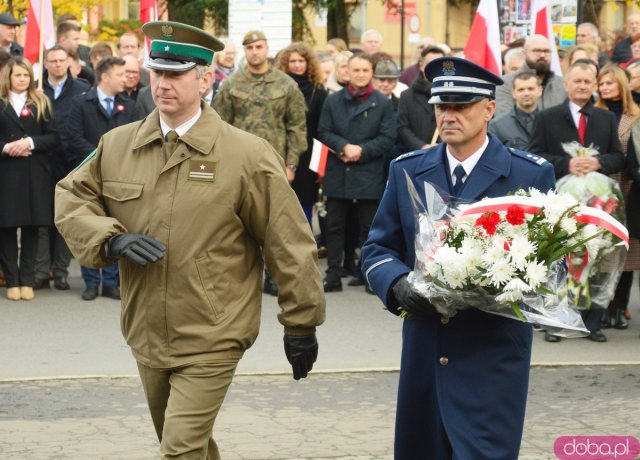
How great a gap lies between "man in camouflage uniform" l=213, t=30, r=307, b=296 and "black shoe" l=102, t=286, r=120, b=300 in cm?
136

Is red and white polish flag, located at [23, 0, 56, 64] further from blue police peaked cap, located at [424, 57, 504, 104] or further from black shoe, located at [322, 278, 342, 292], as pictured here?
blue police peaked cap, located at [424, 57, 504, 104]

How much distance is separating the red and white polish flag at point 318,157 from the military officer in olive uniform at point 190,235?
6.92 metres

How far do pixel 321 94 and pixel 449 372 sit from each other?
816 cm

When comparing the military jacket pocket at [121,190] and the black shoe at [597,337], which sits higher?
the military jacket pocket at [121,190]

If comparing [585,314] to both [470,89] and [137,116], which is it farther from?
[470,89]

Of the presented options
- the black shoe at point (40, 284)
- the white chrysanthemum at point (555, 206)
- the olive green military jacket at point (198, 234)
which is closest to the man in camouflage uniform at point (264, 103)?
the black shoe at point (40, 284)

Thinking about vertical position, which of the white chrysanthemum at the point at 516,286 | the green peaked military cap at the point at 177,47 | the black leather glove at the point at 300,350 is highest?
the green peaked military cap at the point at 177,47

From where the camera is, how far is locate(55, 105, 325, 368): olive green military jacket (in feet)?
16.6

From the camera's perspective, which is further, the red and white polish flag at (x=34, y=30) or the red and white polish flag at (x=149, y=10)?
the red and white polish flag at (x=149, y=10)

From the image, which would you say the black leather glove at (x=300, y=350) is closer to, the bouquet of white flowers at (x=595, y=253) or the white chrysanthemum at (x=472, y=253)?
the white chrysanthemum at (x=472, y=253)

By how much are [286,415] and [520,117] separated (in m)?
4.51

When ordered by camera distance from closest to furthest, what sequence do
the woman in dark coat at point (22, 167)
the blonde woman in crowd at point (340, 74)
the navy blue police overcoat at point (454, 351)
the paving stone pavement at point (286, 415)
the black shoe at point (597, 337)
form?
the navy blue police overcoat at point (454, 351) < the paving stone pavement at point (286, 415) < the black shoe at point (597, 337) < the woman in dark coat at point (22, 167) < the blonde woman in crowd at point (340, 74)

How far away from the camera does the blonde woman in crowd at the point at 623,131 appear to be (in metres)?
10.6

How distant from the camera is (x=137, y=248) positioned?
491 centimetres
